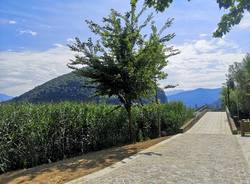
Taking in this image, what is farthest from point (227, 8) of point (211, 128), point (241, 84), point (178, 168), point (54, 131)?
point (241, 84)

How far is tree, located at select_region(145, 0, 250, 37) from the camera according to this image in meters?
7.34

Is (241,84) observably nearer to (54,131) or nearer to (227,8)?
(54,131)

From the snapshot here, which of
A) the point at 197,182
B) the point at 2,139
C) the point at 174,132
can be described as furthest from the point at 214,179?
the point at 174,132

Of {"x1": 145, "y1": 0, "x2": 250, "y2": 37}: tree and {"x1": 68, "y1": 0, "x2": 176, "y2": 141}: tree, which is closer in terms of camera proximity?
{"x1": 145, "y1": 0, "x2": 250, "y2": 37}: tree

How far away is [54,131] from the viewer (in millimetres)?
15977

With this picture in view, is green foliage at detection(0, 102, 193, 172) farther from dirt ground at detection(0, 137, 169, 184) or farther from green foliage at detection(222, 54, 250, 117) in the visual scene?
green foliage at detection(222, 54, 250, 117)

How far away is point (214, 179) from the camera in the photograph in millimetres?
10453

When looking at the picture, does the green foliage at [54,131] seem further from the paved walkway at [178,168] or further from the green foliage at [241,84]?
the green foliage at [241,84]

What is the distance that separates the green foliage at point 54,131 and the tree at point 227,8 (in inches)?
294

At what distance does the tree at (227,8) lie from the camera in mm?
7344

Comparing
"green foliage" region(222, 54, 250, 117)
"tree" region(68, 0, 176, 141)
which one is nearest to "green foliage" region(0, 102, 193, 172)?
"tree" region(68, 0, 176, 141)

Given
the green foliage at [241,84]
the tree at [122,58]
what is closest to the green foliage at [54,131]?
the tree at [122,58]

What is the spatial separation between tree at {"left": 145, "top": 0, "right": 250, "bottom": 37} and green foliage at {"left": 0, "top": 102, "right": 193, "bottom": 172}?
→ 746 centimetres

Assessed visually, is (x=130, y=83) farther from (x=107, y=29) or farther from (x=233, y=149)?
(x=233, y=149)
